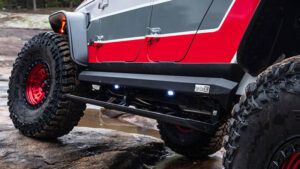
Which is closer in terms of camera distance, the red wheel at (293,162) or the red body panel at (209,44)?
the red wheel at (293,162)

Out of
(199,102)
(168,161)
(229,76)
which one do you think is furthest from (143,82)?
(168,161)

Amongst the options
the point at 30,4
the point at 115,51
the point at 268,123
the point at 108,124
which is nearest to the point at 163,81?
the point at 115,51

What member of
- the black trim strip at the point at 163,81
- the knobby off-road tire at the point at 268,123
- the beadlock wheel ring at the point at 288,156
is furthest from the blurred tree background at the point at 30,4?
the beadlock wheel ring at the point at 288,156

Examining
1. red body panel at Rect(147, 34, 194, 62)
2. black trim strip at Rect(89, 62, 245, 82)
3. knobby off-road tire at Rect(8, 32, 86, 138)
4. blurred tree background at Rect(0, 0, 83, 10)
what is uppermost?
blurred tree background at Rect(0, 0, 83, 10)

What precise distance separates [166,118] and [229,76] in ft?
1.63

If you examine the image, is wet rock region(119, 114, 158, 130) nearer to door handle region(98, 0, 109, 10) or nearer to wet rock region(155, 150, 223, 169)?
wet rock region(155, 150, 223, 169)

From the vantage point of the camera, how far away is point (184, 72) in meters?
2.00

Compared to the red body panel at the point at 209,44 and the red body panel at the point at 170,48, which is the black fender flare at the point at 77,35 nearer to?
the red body panel at the point at 209,44

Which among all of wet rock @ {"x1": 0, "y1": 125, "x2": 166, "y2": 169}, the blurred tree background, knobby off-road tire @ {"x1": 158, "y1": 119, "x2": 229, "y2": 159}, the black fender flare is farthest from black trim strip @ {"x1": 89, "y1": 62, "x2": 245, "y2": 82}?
the blurred tree background

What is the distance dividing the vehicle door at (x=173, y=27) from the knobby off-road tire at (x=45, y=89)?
42.2 inches

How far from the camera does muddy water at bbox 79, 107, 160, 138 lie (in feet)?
16.7

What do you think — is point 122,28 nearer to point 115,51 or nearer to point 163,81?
point 115,51

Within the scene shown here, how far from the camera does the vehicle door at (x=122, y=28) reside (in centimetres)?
239

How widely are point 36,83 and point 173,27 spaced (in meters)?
1.91
